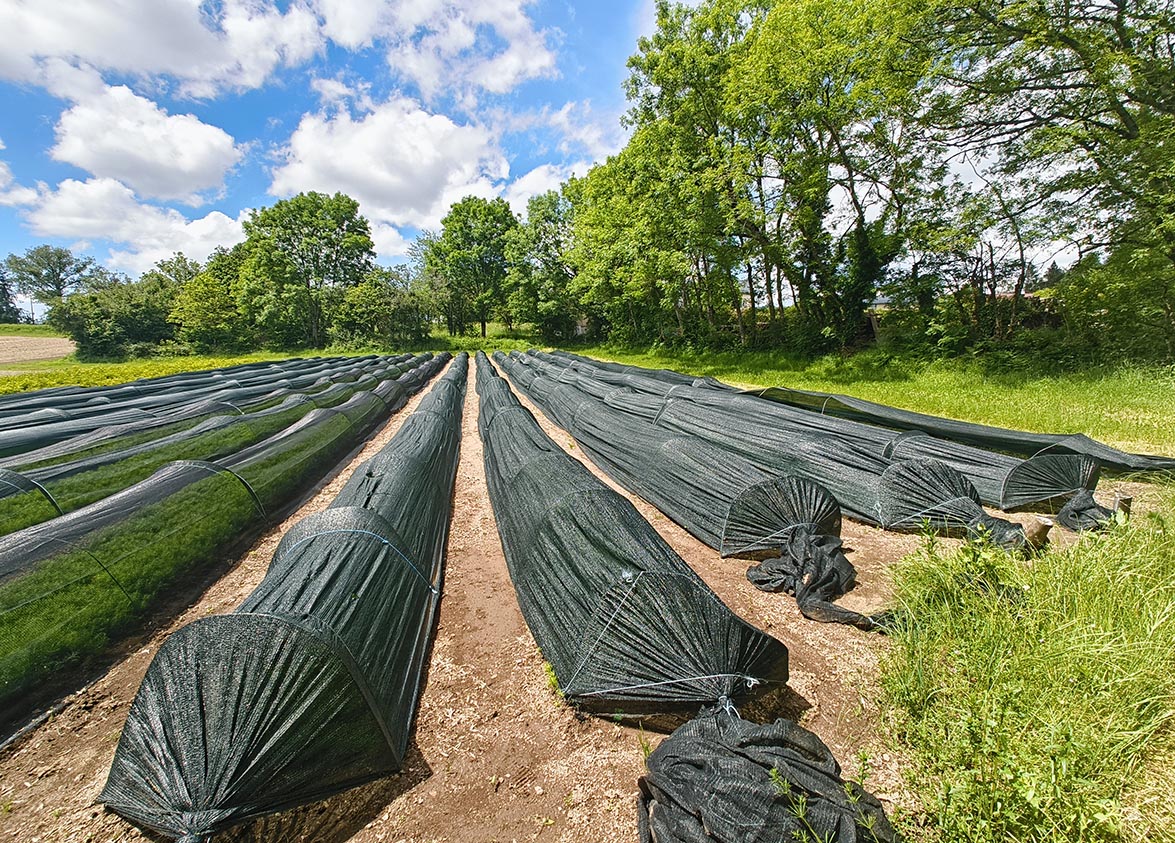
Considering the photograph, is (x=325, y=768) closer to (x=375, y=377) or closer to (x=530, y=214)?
(x=375, y=377)

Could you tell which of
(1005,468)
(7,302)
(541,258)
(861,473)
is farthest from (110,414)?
(7,302)

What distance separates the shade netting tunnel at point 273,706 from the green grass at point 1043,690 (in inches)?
121

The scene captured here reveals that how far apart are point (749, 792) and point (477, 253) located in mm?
42150

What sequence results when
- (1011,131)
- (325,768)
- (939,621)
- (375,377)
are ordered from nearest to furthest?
1. (325,768)
2. (939,621)
3. (1011,131)
4. (375,377)

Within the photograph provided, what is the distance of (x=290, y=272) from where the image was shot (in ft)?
114

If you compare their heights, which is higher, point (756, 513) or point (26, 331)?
point (26, 331)

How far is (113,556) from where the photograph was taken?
160 inches

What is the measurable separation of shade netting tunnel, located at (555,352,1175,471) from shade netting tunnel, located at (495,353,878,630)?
3.62 m

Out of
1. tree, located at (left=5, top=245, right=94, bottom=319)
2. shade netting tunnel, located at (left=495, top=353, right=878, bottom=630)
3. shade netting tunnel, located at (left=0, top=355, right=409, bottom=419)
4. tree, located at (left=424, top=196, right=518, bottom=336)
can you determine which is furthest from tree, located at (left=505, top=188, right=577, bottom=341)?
tree, located at (left=5, top=245, right=94, bottom=319)

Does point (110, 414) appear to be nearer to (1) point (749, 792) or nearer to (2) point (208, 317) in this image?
(1) point (749, 792)

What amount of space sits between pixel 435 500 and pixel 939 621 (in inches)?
214

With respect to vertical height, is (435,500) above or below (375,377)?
below

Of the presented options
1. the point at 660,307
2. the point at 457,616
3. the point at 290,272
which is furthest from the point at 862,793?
the point at 290,272

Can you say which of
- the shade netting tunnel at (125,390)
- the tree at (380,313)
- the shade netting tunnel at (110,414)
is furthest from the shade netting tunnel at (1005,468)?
the tree at (380,313)
